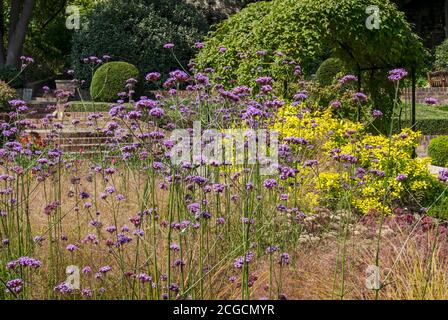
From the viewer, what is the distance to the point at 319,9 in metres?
8.55

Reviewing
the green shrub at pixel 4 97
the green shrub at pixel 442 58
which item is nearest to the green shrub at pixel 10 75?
the green shrub at pixel 4 97

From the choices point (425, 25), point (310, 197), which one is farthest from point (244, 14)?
point (425, 25)

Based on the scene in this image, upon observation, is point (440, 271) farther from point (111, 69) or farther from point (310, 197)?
point (111, 69)

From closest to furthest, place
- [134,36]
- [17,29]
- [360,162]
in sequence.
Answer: [360,162] < [134,36] < [17,29]

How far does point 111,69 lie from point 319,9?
339 inches

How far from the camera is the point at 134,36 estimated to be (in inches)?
728

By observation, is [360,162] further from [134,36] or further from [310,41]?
[134,36]

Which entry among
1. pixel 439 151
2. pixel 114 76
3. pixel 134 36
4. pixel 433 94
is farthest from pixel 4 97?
pixel 433 94

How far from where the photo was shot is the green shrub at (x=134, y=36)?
60.5 ft

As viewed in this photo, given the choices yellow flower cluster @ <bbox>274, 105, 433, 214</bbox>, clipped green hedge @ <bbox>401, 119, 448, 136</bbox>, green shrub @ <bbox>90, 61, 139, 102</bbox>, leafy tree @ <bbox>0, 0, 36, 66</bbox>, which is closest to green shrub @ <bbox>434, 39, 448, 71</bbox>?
clipped green hedge @ <bbox>401, 119, 448, 136</bbox>

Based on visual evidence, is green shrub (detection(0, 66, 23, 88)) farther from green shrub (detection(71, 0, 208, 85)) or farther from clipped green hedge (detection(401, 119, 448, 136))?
clipped green hedge (detection(401, 119, 448, 136))

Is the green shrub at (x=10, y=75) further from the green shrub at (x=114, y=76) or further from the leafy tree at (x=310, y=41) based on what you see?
the leafy tree at (x=310, y=41)

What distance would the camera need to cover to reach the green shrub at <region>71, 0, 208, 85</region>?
18.4 m
